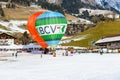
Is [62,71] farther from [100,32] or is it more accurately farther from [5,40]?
[100,32]

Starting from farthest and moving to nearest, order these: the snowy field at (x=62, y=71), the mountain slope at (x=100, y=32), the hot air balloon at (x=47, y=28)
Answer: the mountain slope at (x=100, y=32)
the hot air balloon at (x=47, y=28)
the snowy field at (x=62, y=71)

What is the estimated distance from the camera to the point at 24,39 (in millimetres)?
160125

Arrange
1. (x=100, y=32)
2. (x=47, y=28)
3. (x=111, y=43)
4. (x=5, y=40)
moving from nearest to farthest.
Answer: (x=47, y=28) < (x=5, y=40) < (x=111, y=43) < (x=100, y=32)

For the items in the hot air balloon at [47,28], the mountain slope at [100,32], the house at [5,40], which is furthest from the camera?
the mountain slope at [100,32]

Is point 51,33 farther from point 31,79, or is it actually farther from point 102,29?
point 102,29

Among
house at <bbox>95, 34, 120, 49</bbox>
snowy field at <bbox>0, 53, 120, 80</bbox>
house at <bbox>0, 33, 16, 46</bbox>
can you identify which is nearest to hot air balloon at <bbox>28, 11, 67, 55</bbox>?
snowy field at <bbox>0, 53, 120, 80</bbox>

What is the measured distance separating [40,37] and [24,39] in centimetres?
7413

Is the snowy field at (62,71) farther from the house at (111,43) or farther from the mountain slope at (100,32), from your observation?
the mountain slope at (100,32)

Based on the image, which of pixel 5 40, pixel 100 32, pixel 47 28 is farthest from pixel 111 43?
pixel 47 28

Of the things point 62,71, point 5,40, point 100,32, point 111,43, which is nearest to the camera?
point 62,71

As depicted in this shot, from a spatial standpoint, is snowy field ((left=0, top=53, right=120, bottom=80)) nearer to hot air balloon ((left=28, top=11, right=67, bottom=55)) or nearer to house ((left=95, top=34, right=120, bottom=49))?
hot air balloon ((left=28, top=11, right=67, bottom=55))

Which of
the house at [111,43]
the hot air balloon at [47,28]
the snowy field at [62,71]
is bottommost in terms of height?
the snowy field at [62,71]

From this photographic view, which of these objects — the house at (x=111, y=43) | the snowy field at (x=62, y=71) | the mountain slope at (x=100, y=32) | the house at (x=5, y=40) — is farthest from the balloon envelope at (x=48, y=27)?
the mountain slope at (x=100, y=32)

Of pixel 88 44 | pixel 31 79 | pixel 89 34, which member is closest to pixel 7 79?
pixel 31 79
